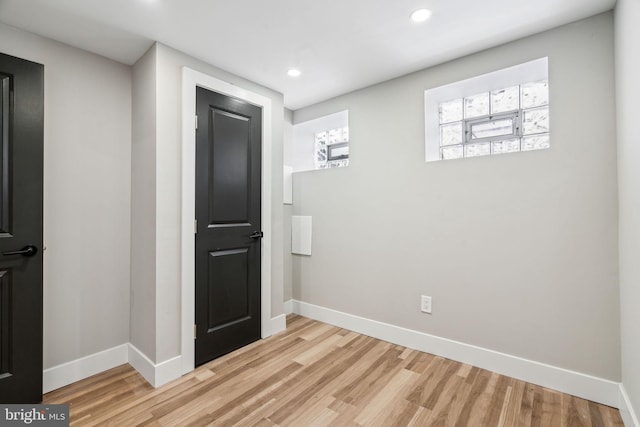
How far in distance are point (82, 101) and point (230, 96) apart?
1.04m

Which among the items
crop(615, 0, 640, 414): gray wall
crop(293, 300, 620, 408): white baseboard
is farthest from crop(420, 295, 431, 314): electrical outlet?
crop(615, 0, 640, 414): gray wall

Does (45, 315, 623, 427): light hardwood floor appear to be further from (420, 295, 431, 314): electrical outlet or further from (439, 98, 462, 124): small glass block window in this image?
(439, 98, 462, 124): small glass block window

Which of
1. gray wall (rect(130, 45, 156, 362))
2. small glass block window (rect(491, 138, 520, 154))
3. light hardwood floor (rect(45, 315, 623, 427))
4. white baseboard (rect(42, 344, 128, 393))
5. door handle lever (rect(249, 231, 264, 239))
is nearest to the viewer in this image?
light hardwood floor (rect(45, 315, 623, 427))

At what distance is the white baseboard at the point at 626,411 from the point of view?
147 centimetres

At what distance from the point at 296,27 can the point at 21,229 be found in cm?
207

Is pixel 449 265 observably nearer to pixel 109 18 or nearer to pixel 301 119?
pixel 301 119

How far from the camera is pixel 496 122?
2.32 metres

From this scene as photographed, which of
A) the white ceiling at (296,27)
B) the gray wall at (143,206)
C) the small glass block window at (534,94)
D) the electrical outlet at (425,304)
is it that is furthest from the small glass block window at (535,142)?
the gray wall at (143,206)

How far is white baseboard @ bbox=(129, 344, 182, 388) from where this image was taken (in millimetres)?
2025

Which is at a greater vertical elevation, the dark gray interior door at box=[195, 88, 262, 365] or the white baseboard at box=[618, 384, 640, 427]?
the dark gray interior door at box=[195, 88, 262, 365]

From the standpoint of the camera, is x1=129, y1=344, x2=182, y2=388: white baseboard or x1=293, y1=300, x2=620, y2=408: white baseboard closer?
x1=293, y1=300, x2=620, y2=408: white baseboard

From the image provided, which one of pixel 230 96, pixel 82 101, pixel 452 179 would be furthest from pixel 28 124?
pixel 452 179

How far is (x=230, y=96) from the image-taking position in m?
2.51

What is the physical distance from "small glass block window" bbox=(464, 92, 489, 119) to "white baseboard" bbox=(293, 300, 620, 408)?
182cm
